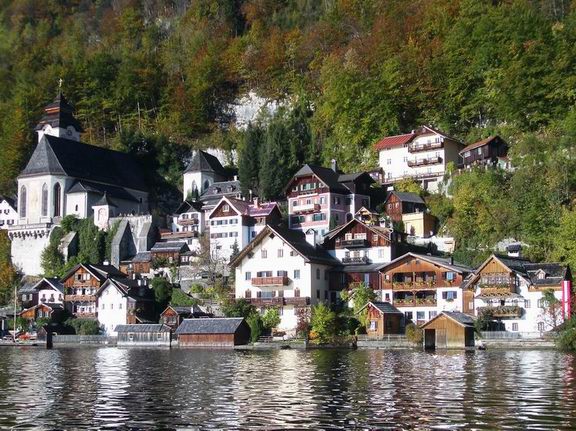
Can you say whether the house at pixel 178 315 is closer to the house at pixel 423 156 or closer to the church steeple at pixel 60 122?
the house at pixel 423 156

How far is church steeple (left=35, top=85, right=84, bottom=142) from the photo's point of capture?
351 ft

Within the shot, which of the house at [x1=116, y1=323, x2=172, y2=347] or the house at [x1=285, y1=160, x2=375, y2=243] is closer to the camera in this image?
the house at [x1=116, y1=323, x2=172, y2=347]

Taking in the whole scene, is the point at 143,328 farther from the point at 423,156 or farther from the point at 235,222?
the point at 423,156

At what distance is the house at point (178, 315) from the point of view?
230 ft

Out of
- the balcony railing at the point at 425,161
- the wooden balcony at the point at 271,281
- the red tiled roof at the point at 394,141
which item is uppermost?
the red tiled roof at the point at 394,141

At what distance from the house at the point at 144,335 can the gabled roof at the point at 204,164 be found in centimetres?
2936

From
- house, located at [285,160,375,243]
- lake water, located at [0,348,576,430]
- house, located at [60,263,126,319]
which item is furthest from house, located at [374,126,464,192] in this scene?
lake water, located at [0,348,576,430]

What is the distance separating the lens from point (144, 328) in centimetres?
6950

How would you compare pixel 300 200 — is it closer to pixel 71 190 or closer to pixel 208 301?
pixel 208 301

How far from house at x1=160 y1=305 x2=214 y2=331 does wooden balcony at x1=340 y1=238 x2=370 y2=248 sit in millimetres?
11822

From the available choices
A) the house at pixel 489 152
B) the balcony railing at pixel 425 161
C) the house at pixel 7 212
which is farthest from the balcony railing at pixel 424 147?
the house at pixel 7 212

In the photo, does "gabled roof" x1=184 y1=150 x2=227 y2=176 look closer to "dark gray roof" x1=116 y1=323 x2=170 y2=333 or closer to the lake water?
"dark gray roof" x1=116 y1=323 x2=170 y2=333

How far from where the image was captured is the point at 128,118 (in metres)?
115

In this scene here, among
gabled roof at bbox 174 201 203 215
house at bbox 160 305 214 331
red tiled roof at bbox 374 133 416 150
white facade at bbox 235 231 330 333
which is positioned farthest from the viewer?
gabled roof at bbox 174 201 203 215
